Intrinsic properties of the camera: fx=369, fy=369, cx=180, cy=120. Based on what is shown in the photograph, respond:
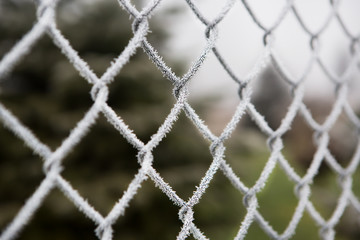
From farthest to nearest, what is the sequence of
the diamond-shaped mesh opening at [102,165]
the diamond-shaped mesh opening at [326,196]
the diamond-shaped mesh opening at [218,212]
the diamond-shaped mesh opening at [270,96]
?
the diamond-shaped mesh opening at [270,96] < the diamond-shaped mesh opening at [326,196] < the diamond-shaped mesh opening at [218,212] < the diamond-shaped mesh opening at [102,165]

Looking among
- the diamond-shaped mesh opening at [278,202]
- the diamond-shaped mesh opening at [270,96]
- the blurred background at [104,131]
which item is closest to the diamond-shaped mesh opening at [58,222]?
the blurred background at [104,131]

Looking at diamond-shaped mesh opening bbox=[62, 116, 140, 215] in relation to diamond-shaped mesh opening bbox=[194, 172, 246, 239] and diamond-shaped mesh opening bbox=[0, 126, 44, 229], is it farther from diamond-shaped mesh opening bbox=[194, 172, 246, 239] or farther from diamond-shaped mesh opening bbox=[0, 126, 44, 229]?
diamond-shaped mesh opening bbox=[194, 172, 246, 239]

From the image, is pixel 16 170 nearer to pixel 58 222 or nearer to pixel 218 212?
pixel 58 222

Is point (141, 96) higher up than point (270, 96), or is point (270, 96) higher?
point (270, 96)

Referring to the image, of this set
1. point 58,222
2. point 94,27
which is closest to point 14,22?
point 94,27

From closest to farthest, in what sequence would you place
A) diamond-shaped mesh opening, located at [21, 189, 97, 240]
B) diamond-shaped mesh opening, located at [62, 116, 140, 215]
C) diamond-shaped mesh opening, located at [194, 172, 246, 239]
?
1. diamond-shaped mesh opening, located at [21, 189, 97, 240]
2. diamond-shaped mesh opening, located at [62, 116, 140, 215]
3. diamond-shaped mesh opening, located at [194, 172, 246, 239]

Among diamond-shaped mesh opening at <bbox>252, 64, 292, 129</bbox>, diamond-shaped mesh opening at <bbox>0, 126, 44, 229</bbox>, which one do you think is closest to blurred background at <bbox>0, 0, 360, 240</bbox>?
diamond-shaped mesh opening at <bbox>0, 126, 44, 229</bbox>

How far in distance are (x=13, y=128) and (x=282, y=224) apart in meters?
2.97

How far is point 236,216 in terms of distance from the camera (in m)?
2.90

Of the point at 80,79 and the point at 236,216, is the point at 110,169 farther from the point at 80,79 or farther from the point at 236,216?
the point at 236,216

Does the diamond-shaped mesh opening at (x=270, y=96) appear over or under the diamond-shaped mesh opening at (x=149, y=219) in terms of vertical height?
over

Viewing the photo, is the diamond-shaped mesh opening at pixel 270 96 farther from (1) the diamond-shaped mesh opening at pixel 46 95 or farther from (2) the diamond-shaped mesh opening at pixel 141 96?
(1) the diamond-shaped mesh opening at pixel 46 95

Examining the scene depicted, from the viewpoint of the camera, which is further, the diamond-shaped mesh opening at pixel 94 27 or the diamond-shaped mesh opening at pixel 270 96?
the diamond-shaped mesh opening at pixel 270 96

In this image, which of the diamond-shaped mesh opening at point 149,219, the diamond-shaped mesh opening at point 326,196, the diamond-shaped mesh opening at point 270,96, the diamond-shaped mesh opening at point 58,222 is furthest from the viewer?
the diamond-shaped mesh opening at point 270,96
